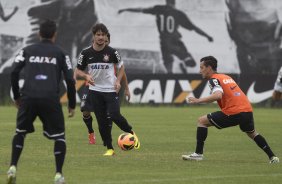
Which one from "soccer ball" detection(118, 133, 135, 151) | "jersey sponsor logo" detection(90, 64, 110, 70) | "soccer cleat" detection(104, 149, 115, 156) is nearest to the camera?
"soccer cleat" detection(104, 149, 115, 156)

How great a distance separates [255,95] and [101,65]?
2268 cm

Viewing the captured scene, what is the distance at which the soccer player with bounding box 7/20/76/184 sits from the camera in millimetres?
11281

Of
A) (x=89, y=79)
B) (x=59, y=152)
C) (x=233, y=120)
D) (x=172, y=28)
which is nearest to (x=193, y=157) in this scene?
(x=233, y=120)

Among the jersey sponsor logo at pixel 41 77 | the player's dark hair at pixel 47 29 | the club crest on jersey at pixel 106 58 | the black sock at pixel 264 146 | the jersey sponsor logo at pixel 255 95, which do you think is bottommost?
the jersey sponsor logo at pixel 255 95

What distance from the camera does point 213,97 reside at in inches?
559

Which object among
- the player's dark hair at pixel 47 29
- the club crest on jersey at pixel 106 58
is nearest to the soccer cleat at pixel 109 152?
the club crest on jersey at pixel 106 58

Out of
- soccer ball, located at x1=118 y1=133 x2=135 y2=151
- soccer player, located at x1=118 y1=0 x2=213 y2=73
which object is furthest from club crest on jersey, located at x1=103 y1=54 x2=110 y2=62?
soccer player, located at x1=118 y1=0 x2=213 y2=73

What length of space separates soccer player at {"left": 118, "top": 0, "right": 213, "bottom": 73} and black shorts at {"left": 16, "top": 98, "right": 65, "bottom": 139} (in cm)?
3384

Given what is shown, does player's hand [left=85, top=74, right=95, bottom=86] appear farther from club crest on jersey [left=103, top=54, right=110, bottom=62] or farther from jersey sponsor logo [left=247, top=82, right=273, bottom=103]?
jersey sponsor logo [left=247, top=82, right=273, bottom=103]

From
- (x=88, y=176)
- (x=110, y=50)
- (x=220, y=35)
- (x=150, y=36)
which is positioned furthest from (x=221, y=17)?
(x=88, y=176)

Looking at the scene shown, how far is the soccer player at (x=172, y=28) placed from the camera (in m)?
45.3

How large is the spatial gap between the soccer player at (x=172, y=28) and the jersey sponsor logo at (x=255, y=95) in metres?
7.71

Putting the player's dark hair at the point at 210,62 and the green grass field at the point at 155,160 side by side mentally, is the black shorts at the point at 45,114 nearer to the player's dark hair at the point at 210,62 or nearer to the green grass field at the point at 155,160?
the green grass field at the point at 155,160

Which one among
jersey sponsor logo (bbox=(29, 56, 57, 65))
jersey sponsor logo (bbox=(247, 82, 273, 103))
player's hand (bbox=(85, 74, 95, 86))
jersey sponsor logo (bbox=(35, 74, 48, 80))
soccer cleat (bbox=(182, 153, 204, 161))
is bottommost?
jersey sponsor logo (bbox=(247, 82, 273, 103))
